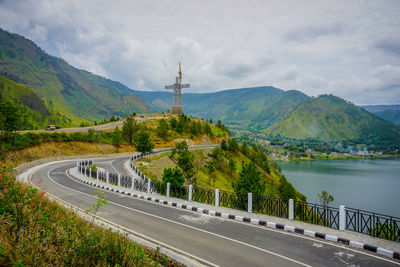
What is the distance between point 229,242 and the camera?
8.84 metres

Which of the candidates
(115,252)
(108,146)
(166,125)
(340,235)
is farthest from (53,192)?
(166,125)

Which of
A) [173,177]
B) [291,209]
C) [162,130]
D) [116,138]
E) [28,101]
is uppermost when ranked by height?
[28,101]

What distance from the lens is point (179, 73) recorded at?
75250mm

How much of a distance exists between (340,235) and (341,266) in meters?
2.55

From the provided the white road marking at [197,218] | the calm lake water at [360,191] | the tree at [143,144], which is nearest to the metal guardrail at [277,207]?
the white road marking at [197,218]

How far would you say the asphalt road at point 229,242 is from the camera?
7.42 m

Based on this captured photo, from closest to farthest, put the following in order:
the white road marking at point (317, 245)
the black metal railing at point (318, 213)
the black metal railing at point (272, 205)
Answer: the white road marking at point (317, 245) → the black metal railing at point (318, 213) → the black metal railing at point (272, 205)

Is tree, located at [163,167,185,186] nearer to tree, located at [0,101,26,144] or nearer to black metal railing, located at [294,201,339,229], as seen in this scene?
black metal railing, located at [294,201,339,229]

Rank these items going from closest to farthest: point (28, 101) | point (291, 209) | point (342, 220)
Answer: point (342, 220) → point (291, 209) → point (28, 101)

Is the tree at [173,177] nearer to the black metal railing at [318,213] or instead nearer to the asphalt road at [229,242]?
the asphalt road at [229,242]

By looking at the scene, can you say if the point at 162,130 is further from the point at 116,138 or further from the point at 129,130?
the point at 116,138

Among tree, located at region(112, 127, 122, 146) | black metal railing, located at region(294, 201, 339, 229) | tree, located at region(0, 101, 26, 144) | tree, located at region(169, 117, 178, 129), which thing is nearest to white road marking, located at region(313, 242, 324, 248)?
black metal railing, located at region(294, 201, 339, 229)

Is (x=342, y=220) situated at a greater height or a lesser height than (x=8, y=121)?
lesser

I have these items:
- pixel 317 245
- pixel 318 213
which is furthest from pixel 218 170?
pixel 317 245
